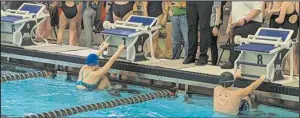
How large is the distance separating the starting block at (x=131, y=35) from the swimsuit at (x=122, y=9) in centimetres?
31

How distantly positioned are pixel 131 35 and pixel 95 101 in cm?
114

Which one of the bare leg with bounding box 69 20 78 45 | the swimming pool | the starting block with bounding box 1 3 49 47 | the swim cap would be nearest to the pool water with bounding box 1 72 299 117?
the swimming pool

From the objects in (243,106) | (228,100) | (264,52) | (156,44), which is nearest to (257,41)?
(264,52)

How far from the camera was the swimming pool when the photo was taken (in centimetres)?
530

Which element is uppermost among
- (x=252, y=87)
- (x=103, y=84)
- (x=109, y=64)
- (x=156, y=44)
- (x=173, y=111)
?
(x=156, y=44)

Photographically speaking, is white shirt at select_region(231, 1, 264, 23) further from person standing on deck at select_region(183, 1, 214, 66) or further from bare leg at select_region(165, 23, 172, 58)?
bare leg at select_region(165, 23, 172, 58)

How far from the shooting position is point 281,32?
5551mm

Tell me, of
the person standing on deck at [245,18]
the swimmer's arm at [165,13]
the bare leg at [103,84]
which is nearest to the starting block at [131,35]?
the swimmer's arm at [165,13]

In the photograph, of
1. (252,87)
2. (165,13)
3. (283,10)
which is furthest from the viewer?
(165,13)

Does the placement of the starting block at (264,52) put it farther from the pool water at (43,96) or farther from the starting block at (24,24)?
the starting block at (24,24)

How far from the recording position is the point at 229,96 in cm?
506

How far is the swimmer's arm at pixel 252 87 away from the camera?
5111 millimetres

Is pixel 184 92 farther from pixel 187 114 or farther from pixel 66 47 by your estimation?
pixel 66 47

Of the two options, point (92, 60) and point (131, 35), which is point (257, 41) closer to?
point (131, 35)
